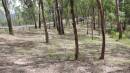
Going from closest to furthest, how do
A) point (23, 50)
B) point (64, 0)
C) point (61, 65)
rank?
point (61, 65)
point (23, 50)
point (64, 0)

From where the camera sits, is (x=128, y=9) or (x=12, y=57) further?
(x=128, y=9)

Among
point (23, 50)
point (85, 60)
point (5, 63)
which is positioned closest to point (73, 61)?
point (85, 60)

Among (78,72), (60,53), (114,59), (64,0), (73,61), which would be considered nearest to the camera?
(78,72)

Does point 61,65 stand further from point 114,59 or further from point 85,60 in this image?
point 114,59

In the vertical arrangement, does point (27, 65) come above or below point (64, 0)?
below

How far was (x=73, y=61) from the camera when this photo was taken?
18.1m

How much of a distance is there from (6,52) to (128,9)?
125 ft

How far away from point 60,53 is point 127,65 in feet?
20.2

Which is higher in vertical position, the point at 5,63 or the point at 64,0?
the point at 64,0

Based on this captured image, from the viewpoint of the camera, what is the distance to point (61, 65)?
1689 centimetres

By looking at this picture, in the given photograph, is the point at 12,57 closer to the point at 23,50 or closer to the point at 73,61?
the point at 23,50

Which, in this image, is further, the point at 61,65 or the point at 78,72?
the point at 61,65

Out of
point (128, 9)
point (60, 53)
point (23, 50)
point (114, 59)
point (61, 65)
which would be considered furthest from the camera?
point (128, 9)

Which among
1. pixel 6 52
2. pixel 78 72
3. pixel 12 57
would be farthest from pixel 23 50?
pixel 78 72
